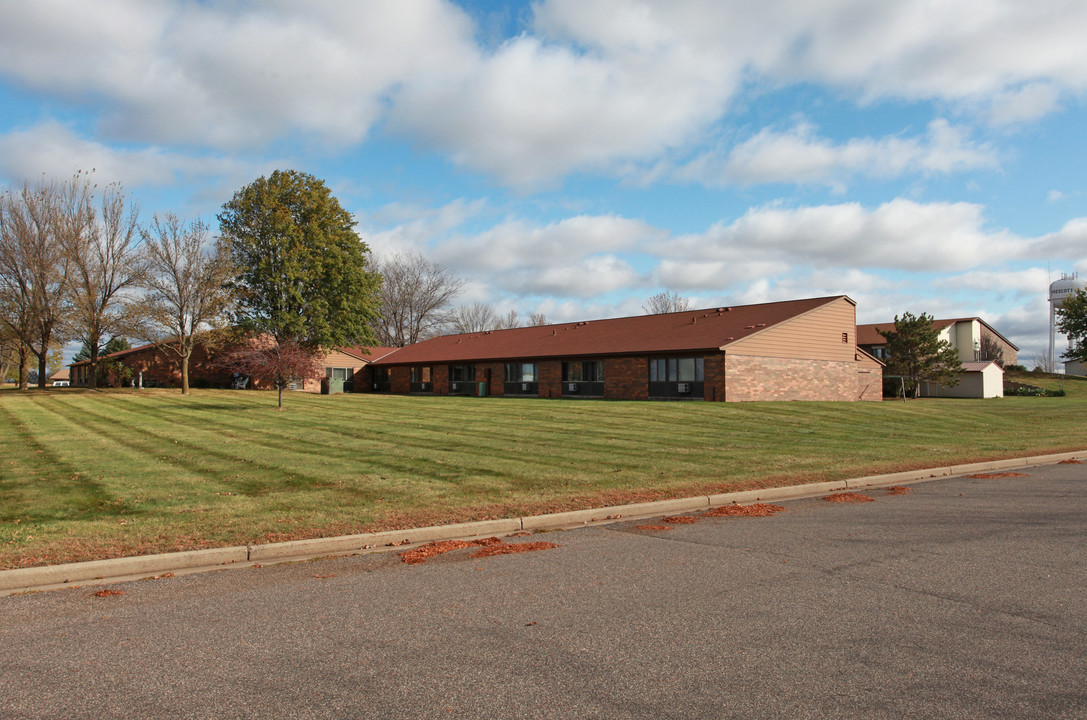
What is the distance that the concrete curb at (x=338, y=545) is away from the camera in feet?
Result: 21.6

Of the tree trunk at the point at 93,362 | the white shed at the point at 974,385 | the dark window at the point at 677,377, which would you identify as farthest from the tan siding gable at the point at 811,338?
the tree trunk at the point at 93,362

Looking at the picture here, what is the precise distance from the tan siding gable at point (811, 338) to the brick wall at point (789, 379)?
360mm

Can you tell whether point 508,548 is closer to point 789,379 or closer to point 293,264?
point 789,379

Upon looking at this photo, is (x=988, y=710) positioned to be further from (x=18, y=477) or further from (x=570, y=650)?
(x=18, y=477)

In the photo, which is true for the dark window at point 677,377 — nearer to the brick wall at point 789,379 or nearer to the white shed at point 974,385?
the brick wall at point 789,379

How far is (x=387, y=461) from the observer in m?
14.0

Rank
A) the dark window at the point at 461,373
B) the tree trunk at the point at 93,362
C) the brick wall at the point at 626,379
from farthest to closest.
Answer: the dark window at the point at 461,373
the tree trunk at the point at 93,362
the brick wall at the point at 626,379

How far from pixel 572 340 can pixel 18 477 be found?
35.3m

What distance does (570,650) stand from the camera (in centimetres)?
465

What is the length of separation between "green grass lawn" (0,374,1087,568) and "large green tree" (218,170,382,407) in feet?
62.6

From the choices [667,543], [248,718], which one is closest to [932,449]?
[667,543]

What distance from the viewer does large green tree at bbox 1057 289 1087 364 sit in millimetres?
72750

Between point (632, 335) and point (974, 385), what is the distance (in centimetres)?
2705

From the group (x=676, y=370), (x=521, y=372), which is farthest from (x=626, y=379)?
(x=521, y=372)
